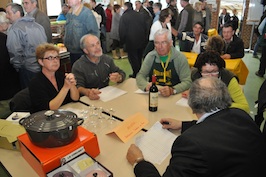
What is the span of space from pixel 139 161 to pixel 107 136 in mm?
394

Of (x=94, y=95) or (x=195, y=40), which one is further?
(x=195, y=40)

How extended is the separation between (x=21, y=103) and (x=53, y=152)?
3.20ft

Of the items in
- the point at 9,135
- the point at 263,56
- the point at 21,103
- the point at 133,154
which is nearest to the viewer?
the point at 133,154

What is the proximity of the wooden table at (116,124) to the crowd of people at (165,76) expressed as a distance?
7 cm

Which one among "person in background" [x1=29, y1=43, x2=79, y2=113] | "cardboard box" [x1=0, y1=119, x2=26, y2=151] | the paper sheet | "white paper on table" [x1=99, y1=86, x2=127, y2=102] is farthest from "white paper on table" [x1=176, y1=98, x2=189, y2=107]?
"cardboard box" [x1=0, y1=119, x2=26, y2=151]

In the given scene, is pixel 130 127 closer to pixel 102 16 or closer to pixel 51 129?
pixel 51 129

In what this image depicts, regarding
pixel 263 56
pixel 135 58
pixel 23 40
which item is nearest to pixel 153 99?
pixel 23 40

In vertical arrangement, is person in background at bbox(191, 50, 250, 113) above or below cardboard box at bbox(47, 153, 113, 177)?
above

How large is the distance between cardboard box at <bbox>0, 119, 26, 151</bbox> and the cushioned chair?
457 millimetres

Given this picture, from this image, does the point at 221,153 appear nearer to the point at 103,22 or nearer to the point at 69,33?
the point at 69,33

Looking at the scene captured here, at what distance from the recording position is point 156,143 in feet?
4.79

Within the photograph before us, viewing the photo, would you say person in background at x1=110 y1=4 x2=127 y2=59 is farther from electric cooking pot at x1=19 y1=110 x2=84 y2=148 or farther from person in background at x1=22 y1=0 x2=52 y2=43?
electric cooking pot at x1=19 y1=110 x2=84 y2=148

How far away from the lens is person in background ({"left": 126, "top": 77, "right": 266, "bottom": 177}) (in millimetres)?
957

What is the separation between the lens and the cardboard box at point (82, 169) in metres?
1.14
